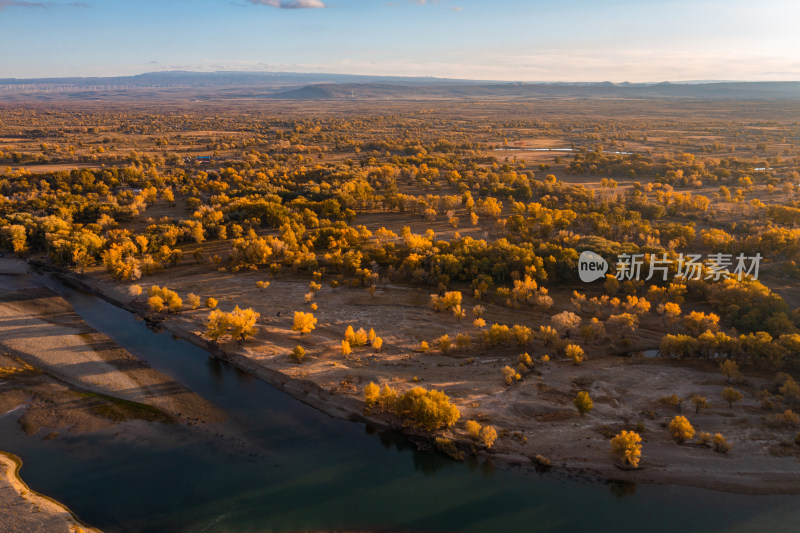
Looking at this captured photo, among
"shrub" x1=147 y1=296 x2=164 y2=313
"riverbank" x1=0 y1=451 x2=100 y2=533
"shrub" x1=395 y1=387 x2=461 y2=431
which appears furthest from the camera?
"shrub" x1=147 y1=296 x2=164 y2=313

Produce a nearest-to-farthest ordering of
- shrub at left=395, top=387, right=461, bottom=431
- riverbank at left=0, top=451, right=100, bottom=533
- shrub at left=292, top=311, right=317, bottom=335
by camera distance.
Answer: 1. riverbank at left=0, top=451, right=100, bottom=533
2. shrub at left=395, top=387, right=461, bottom=431
3. shrub at left=292, top=311, right=317, bottom=335

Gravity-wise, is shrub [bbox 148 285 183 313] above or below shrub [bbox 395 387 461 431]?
above

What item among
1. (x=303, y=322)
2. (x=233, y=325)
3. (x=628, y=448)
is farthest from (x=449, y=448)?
(x=233, y=325)

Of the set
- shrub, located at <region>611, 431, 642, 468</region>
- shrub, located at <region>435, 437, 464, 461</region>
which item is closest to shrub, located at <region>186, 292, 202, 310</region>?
shrub, located at <region>435, 437, 464, 461</region>

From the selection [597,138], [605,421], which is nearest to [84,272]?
[605,421]

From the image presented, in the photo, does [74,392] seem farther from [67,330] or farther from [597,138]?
[597,138]

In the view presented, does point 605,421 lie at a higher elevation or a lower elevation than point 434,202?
lower

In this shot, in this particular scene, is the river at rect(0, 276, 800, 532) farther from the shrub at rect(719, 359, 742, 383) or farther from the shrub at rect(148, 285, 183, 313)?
the shrub at rect(148, 285, 183, 313)

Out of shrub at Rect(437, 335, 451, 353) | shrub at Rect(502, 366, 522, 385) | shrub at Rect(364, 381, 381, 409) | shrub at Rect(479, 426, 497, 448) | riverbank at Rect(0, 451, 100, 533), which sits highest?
shrub at Rect(437, 335, 451, 353)
